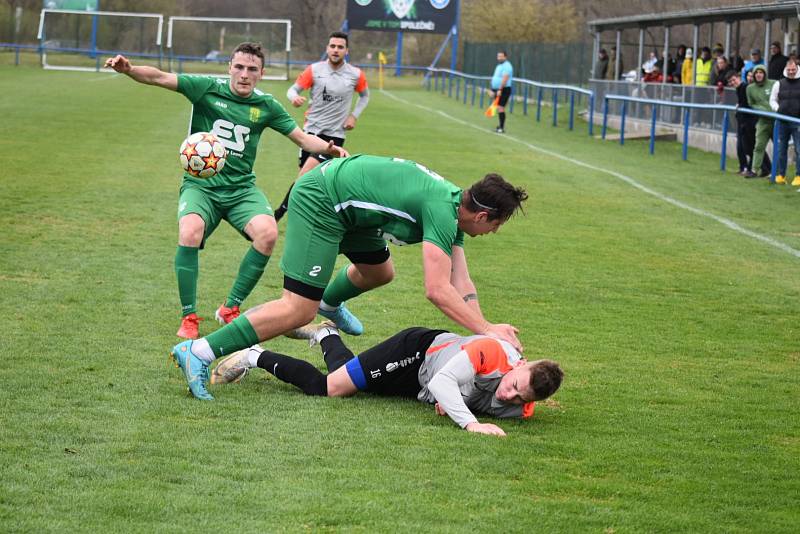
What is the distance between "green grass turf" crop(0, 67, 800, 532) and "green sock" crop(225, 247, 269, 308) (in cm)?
29

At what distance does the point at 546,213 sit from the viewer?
1459cm

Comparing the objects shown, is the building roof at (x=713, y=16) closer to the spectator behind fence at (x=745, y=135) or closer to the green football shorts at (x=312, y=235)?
the spectator behind fence at (x=745, y=135)

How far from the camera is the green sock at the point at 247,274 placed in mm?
7691

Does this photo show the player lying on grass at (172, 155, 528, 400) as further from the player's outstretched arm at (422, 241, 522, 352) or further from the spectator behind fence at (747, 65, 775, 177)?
the spectator behind fence at (747, 65, 775, 177)

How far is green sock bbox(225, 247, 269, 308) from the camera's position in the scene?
7691 mm

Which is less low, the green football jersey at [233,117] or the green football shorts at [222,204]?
the green football jersey at [233,117]

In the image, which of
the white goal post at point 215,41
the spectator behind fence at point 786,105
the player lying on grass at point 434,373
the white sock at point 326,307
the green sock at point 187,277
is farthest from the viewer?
the white goal post at point 215,41

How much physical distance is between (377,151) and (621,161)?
4765 mm

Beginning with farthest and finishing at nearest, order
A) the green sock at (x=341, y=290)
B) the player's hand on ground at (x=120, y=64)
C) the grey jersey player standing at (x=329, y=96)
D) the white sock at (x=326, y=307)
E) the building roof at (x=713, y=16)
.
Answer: the building roof at (x=713, y=16), the grey jersey player standing at (x=329, y=96), the player's hand on ground at (x=120, y=64), the white sock at (x=326, y=307), the green sock at (x=341, y=290)

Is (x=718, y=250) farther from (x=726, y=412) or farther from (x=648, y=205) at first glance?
(x=726, y=412)

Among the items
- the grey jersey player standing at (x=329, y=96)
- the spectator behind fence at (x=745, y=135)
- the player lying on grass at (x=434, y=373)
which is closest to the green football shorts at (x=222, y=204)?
the player lying on grass at (x=434, y=373)

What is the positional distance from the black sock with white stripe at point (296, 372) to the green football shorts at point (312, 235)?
1.65ft

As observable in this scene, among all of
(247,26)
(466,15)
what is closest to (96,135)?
(247,26)

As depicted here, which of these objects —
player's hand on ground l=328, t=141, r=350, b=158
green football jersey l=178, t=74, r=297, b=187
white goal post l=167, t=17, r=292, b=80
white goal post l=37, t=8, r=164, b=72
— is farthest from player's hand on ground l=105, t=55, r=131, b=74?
white goal post l=37, t=8, r=164, b=72
